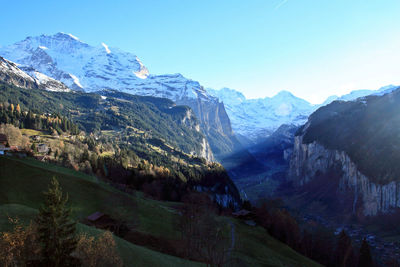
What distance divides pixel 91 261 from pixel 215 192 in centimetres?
16398

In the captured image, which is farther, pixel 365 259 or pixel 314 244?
pixel 314 244

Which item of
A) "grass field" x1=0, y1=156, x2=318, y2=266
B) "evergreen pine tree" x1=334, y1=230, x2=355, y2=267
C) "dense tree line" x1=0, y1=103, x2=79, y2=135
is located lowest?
"evergreen pine tree" x1=334, y1=230, x2=355, y2=267

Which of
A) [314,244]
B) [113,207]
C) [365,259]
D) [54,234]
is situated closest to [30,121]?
[113,207]

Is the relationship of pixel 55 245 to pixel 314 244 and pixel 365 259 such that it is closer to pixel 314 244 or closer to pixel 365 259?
pixel 365 259

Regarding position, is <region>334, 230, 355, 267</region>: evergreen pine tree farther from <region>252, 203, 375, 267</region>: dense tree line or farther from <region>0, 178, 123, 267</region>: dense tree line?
<region>0, 178, 123, 267</region>: dense tree line

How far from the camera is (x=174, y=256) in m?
54.3

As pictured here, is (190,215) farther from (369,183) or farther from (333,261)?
(369,183)

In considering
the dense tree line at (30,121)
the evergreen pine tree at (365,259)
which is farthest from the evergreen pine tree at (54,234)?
the dense tree line at (30,121)

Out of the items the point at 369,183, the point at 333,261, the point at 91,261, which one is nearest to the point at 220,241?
the point at 91,261

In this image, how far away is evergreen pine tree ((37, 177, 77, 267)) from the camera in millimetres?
27969

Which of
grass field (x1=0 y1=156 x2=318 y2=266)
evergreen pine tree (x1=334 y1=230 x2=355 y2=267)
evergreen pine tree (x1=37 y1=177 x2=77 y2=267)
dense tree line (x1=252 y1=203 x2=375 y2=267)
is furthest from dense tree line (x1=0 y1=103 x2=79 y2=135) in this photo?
evergreen pine tree (x1=334 y1=230 x2=355 y2=267)

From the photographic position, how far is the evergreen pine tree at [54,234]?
1101 inches

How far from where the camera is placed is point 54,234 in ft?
93.6

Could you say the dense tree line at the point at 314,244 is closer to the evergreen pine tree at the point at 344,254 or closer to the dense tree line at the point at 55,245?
the evergreen pine tree at the point at 344,254
